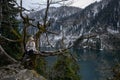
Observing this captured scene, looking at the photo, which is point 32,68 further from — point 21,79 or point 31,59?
point 21,79

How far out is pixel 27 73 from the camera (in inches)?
341

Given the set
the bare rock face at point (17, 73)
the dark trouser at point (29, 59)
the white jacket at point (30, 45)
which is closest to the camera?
the bare rock face at point (17, 73)

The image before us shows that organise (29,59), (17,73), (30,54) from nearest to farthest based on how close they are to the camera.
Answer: (17,73) → (30,54) → (29,59)

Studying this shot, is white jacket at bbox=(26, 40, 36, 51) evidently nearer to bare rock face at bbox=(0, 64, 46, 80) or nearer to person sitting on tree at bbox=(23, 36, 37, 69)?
person sitting on tree at bbox=(23, 36, 37, 69)

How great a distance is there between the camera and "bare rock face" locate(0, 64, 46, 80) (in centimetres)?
853

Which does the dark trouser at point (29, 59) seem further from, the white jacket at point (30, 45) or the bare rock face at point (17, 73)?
the bare rock face at point (17, 73)

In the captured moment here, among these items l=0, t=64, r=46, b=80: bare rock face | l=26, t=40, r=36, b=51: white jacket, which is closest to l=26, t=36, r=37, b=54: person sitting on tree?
l=26, t=40, r=36, b=51: white jacket

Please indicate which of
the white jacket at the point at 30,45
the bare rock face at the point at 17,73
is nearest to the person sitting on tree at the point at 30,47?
the white jacket at the point at 30,45

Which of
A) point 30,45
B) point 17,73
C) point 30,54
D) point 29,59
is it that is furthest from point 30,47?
point 17,73

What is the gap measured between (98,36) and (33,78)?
2.06 meters

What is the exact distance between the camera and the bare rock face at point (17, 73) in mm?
8531

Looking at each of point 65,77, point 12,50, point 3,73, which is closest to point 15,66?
point 3,73

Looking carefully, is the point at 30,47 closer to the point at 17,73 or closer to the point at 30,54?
the point at 30,54

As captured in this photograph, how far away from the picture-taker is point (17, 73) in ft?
28.7
